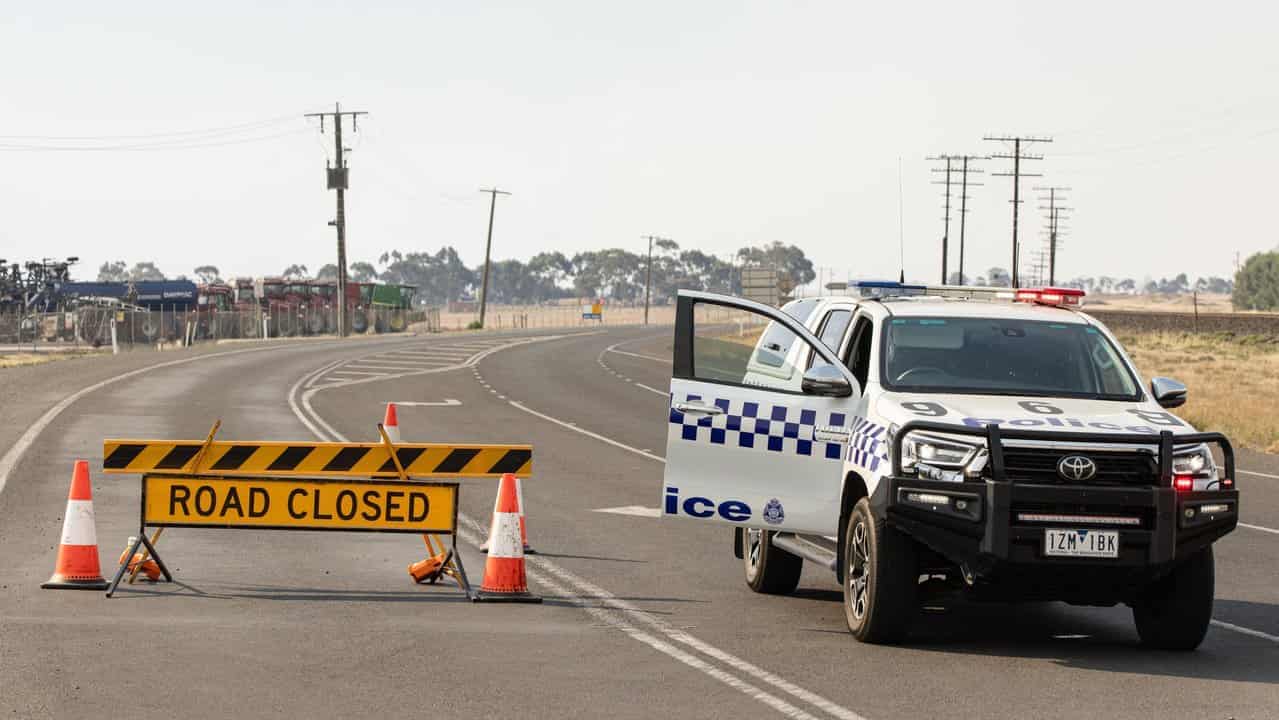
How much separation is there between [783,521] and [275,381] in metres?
32.6

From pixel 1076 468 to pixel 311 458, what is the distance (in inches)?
200

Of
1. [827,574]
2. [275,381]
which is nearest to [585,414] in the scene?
[275,381]

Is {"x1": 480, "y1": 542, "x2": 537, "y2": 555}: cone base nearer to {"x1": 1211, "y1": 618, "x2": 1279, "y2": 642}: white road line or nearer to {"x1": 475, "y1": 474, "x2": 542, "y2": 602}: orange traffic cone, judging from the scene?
{"x1": 475, "y1": 474, "x2": 542, "y2": 602}: orange traffic cone

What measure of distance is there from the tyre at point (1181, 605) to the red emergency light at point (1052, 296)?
226 centimetres

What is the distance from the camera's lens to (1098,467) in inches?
363

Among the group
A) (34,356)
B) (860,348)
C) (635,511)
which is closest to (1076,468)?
(860,348)

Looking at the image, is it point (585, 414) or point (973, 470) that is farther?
point (585, 414)

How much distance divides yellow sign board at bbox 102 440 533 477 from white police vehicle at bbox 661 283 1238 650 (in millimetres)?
1645

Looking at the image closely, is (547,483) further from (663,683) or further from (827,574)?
(663,683)

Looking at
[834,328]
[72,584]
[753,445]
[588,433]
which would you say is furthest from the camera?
[588,433]

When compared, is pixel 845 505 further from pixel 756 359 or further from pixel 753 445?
pixel 756 359

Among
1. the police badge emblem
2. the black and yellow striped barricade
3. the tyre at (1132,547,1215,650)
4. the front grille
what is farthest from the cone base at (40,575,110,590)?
the tyre at (1132,547,1215,650)

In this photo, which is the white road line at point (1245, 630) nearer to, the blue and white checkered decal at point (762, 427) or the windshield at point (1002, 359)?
the windshield at point (1002, 359)

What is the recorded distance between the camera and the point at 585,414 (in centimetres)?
3300
